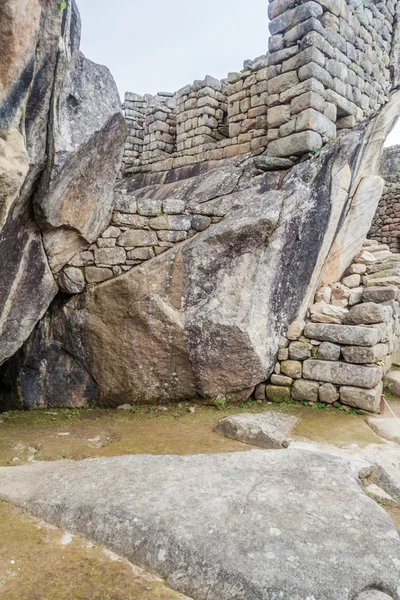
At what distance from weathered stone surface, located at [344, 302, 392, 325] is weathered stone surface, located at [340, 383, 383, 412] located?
2.83ft

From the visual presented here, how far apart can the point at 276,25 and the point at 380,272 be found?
434cm

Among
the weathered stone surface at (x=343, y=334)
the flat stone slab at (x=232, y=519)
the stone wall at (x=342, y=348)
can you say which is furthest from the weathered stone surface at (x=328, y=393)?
the flat stone slab at (x=232, y=519)

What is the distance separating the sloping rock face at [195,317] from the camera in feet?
17.0

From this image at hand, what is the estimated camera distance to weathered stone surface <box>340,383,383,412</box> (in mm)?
4926

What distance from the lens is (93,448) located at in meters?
3.88

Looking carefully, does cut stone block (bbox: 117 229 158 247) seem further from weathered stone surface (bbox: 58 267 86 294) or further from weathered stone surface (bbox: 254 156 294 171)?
weathered stone surface (bbox: 254 156 294 171)

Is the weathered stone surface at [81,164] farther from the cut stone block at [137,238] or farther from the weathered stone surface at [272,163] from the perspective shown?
the weathered stone surface at [272,163]

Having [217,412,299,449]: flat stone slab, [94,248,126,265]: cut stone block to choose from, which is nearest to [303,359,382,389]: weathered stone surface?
[217,412,299,449]: flat stone slab

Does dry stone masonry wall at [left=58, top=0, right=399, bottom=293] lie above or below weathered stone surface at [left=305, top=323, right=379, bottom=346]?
above

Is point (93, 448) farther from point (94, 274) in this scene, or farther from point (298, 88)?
point (298, 88)

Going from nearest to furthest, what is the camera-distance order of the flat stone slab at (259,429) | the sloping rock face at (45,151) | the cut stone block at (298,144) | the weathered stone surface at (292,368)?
1. the sloping rock face at (45,151)
2. the flat stone slab at (259,429)
3. the weathered stone surface at (292,368)
4. the cut stone block at (298,144)

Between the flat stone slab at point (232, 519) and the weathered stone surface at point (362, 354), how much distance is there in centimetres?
232

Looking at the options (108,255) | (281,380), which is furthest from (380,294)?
(108,255)

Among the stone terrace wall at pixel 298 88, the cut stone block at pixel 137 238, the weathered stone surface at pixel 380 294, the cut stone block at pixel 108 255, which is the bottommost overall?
the weathered stone surface at pixel 380 294
